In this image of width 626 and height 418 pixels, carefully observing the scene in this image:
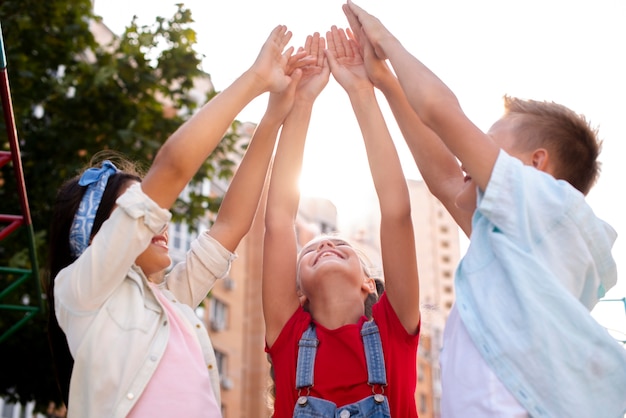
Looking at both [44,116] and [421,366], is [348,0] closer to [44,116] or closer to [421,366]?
[44,116]

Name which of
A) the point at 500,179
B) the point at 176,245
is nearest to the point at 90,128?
the point at 500,179

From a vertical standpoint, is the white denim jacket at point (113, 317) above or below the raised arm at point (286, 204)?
below

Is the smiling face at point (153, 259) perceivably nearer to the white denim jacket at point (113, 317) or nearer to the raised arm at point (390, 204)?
the white denim jacket at point (113, 317)

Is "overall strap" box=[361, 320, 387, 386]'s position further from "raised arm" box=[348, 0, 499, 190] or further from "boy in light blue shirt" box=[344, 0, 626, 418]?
"raised arm" box=[348, 0, 499, 190]

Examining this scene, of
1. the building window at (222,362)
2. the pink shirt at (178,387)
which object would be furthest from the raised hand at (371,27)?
the building window at (222,362)

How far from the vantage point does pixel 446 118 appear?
8.30 ft

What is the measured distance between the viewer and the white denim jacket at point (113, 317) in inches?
99.4

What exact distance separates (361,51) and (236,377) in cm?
2266

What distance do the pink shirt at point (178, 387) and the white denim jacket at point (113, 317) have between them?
4 cm

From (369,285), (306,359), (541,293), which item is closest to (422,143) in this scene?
(369,285)

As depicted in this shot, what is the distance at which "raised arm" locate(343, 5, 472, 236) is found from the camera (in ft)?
9.95

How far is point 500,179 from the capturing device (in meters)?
2.39

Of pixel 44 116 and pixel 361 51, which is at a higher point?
pixel 44 116

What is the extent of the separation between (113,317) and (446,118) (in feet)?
3.97
